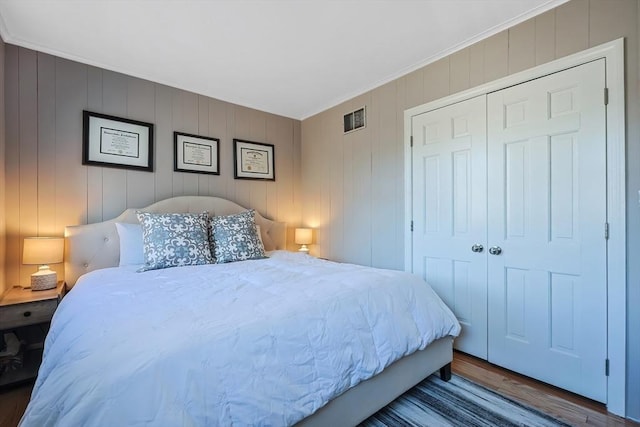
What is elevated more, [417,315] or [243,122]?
[243,122]

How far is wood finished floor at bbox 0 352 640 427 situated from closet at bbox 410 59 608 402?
0.20 ft

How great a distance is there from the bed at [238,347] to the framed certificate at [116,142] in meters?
1.14

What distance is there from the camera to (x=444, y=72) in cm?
252

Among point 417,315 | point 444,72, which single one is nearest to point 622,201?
point 417,315

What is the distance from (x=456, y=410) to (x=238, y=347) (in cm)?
144

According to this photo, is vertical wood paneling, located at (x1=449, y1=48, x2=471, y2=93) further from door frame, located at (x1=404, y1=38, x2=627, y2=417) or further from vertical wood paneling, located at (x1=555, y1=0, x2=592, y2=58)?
door frame, located at (x1=404, y1=38, x2=627, y2=417)

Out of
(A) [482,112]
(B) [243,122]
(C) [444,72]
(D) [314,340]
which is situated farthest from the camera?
(B) [243,122]

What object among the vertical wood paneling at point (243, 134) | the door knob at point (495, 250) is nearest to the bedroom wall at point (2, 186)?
the vertical wood paneling at point (243, 134)

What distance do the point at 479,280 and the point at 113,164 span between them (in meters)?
3.32

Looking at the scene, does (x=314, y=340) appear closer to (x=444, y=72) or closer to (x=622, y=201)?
(x=622, y=201)

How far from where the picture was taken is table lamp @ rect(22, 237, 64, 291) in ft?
7.05

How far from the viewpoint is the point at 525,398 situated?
6.04ft

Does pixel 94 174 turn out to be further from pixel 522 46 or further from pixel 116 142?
pixel 522 46

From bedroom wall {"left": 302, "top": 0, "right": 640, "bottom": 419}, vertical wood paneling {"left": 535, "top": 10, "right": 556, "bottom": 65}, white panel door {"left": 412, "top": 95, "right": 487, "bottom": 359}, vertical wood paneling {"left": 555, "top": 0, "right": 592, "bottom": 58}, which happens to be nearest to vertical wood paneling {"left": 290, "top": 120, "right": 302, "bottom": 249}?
bedroom wall {"left": 302, "top": 0, "right": 640, "bottom": 419}
